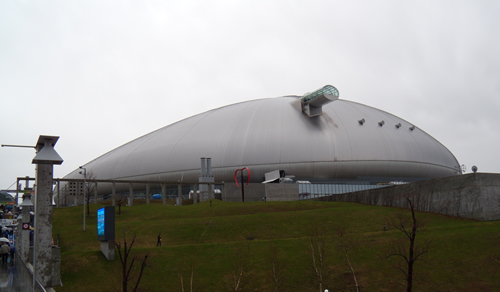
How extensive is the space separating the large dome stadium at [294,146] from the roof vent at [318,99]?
0.18 meters

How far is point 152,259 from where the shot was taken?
2911 cm

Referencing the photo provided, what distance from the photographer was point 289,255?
2962 centimetres

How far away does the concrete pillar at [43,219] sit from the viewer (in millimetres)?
20844

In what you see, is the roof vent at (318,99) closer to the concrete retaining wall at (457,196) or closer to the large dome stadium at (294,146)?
the large dome stadium at (294,146)

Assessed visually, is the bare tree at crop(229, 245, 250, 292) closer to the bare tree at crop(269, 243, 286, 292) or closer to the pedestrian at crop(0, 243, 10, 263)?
the bare tree at crop(269, 243, 286, 292)

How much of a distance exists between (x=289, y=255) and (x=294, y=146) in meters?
46.8

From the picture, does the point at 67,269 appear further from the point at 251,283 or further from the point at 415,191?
the point at 415,191

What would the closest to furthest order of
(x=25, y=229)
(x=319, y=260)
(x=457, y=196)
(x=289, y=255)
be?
1. (x=319, y=260)
2. (x=25, y=229)
3. (x=289, y=255)
4. (x=457, y=196)

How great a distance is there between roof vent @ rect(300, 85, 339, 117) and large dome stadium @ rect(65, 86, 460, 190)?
18 centimetres

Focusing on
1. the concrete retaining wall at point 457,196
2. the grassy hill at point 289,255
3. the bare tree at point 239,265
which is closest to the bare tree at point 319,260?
the grassy hill at point 289,255

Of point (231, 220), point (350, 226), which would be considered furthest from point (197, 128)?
point (350, 226)

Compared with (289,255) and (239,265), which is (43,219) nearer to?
(239,265)

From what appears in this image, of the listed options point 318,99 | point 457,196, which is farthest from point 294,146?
point 457,196

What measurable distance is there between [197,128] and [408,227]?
5654 cm
